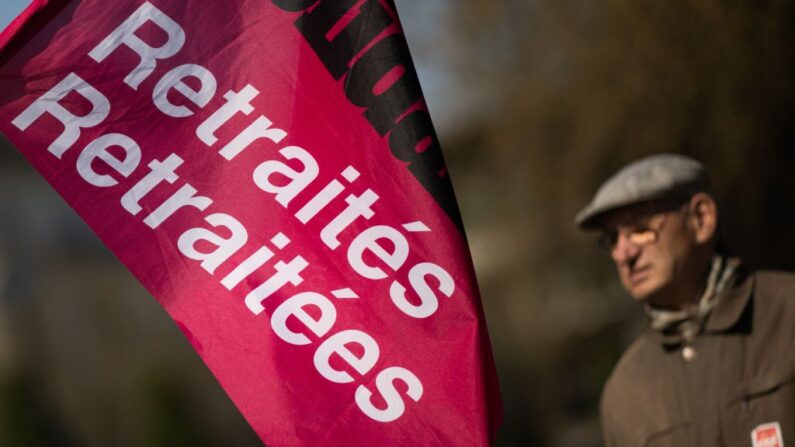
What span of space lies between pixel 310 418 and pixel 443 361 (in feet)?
0.90

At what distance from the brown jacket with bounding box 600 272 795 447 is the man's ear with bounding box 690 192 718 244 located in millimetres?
177

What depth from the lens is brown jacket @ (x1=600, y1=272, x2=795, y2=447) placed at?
396cm

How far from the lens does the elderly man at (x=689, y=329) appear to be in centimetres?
400

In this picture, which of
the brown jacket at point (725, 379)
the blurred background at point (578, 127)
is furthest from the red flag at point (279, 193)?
the blurred background at point (578, 127)

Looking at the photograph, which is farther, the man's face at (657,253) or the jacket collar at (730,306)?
the man's face at (657,253)

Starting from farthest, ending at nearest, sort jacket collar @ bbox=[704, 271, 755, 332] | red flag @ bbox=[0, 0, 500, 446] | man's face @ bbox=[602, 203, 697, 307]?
man's face @ bbox=[602, 203, 697, 307]
jacket collar @ bbox=[704, 271, 755, 332]
red flag @ bbox=[0, 0, 500, 446]

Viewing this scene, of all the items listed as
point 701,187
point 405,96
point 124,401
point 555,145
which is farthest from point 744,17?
point 124,401

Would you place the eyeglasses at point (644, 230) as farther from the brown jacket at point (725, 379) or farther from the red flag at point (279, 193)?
the red flag at point (279, 193)

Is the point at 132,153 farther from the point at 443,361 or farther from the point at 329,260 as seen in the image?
the point at 443,361

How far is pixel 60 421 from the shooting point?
27469mm

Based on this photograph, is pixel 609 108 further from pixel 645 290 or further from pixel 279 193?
pixel 279 193

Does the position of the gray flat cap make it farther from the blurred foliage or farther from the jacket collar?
the blurred foliage

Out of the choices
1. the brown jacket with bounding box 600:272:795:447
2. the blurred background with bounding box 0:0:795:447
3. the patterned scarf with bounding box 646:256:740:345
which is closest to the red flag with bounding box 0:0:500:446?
the brown jacket with bounding box 600:272:795:447

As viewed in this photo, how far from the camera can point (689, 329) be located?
4.18 meters
